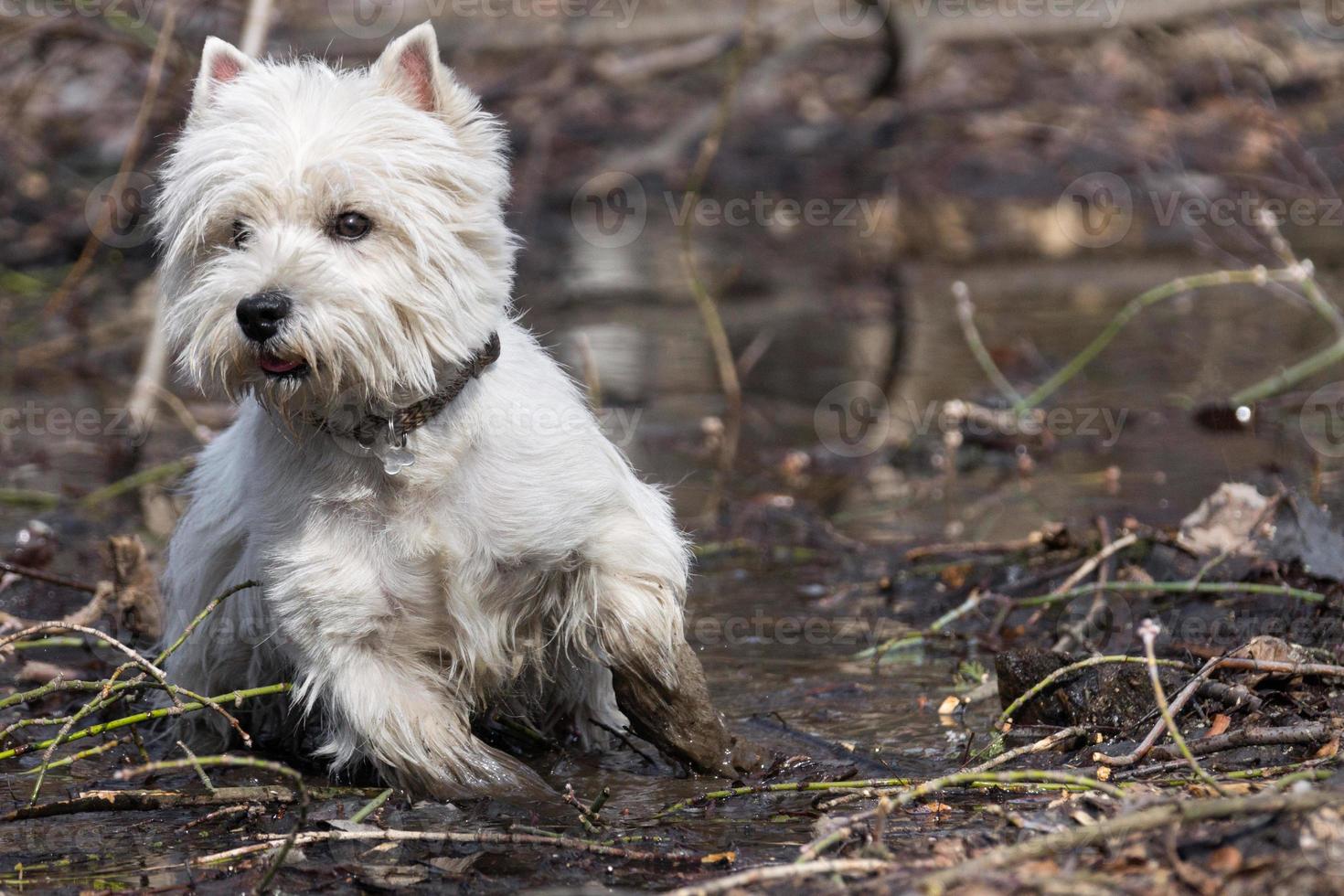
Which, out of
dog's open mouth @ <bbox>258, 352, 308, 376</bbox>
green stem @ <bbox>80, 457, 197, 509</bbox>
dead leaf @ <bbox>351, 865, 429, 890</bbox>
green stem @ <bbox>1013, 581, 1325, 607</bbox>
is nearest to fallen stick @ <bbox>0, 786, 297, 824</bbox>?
dead leaf @ <bbox>351, 865, 429, 890</bbox>

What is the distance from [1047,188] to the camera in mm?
15000

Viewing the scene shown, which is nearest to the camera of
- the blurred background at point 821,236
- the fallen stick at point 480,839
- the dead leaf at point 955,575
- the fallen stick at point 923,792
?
the fallen stick at point 923,792

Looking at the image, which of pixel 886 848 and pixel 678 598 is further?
pixel 678 598

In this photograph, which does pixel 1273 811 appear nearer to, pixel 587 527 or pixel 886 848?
pixel 886 848

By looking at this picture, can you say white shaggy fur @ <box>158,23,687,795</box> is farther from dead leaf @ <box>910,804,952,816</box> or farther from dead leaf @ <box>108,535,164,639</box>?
dead leaf @ <box>108,535,164,639</box>

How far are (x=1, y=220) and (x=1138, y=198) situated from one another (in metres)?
9.75

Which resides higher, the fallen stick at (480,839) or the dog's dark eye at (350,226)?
the dog's dark eye at (350,226)

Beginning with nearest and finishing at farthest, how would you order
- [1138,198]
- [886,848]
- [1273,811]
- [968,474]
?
[1273,811]
[886,848]
[968,474]
[1138,198]

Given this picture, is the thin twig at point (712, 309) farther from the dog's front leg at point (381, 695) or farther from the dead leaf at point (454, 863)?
the dead leaf at point (454, 863)

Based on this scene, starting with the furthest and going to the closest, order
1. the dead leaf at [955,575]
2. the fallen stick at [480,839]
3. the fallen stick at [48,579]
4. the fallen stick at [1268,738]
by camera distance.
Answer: the dead leaf at [955,575] → the fallen stick at [48,579] → the fallen stick at [1268,738] → the fallen stick at [480,839]

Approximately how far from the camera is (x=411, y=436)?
12.7ft

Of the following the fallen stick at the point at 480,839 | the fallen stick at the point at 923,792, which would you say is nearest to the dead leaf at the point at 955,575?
the fallen stick at the point at 923,792

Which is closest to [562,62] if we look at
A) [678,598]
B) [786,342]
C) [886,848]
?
[786,342]

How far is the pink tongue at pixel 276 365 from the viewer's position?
3.60 meters
